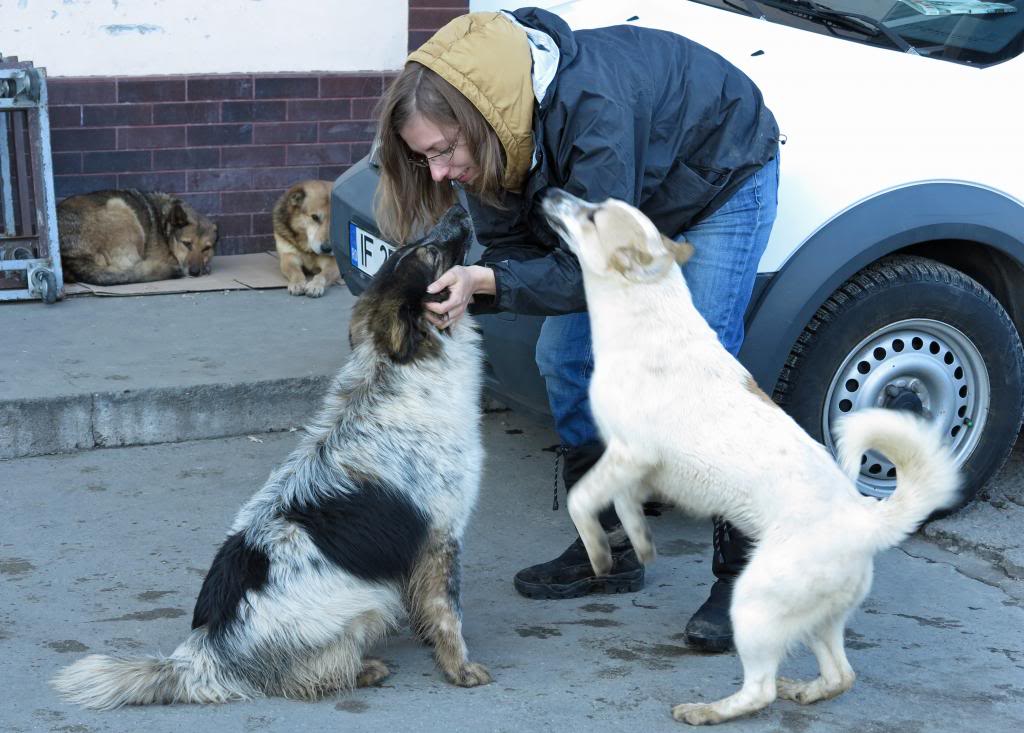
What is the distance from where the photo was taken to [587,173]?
321 centimetres

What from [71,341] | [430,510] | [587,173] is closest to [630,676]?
[430,510]

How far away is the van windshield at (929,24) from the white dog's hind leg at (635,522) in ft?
7.05

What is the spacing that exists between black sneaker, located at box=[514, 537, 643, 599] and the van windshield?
6.79 feet

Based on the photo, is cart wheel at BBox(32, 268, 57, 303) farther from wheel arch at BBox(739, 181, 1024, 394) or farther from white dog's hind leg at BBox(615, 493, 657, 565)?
white dog's hind leg at BBox(615, 493, 657, 565)

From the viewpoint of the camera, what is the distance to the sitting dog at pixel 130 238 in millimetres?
6801

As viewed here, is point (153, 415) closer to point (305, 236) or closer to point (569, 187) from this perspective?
point (305, 236)

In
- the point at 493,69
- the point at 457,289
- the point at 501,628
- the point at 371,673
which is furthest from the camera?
the point at 501,628

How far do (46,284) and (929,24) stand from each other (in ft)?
14.6

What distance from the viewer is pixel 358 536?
3273 millimetres

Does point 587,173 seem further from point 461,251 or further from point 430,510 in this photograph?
point 430,510

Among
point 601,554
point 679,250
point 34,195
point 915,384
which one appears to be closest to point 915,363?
point 915,384

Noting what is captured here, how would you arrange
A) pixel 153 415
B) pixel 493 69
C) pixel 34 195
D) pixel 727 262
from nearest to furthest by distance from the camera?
pixel 493 69 < pixel 727 262 < pixel 153 415 < pixel 34 195

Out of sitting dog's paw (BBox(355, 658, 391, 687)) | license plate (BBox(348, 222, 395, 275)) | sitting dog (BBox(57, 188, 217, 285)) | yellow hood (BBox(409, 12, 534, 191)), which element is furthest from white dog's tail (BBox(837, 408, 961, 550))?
sitting dog (BBox(57, 188, 217, 285))

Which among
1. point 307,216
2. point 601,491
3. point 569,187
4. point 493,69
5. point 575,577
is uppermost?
point 493,69
